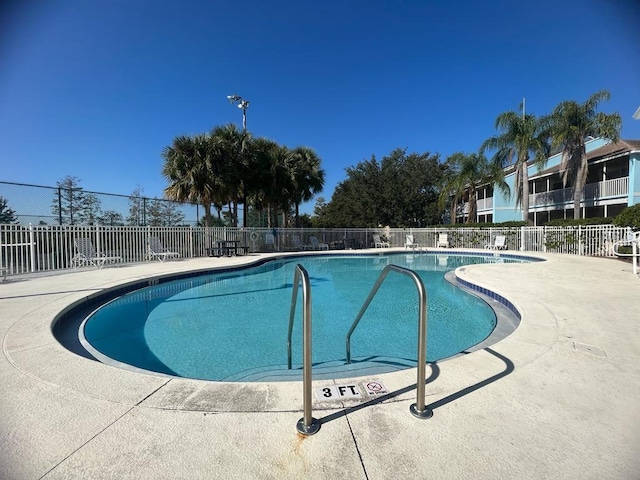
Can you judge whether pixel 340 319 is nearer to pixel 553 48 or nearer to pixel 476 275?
pixel 476 275

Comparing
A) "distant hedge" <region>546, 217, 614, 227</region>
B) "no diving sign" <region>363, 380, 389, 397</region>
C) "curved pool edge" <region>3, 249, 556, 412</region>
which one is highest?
"distant hedge" <region>546, 217, 614, 227</region>

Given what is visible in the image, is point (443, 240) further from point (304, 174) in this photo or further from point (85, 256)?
point (85, 256)

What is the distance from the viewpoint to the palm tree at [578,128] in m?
16.1

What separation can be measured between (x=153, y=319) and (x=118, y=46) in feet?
20.9

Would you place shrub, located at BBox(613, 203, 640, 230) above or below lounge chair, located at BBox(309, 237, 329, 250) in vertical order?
above

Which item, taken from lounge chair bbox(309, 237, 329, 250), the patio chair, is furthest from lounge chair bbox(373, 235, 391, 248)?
the patio chair

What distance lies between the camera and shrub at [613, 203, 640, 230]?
11.5m

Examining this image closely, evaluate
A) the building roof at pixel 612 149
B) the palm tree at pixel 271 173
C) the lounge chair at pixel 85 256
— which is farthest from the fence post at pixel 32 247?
the building roof at pixel 612 149

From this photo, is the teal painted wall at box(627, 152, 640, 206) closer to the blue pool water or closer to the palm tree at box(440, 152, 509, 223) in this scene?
the palm tree at box(440, 152, 509, 223)

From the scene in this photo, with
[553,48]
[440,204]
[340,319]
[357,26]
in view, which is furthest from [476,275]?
[440,204]

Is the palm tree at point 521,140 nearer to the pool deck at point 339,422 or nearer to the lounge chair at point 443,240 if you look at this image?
the lounge chair at point 443,240

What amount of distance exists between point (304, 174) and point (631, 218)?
16.4 meters

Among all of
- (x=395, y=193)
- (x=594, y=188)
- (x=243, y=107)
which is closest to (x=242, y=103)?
(x=243, y=107)

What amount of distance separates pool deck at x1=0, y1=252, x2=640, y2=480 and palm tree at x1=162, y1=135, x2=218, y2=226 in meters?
13.7
